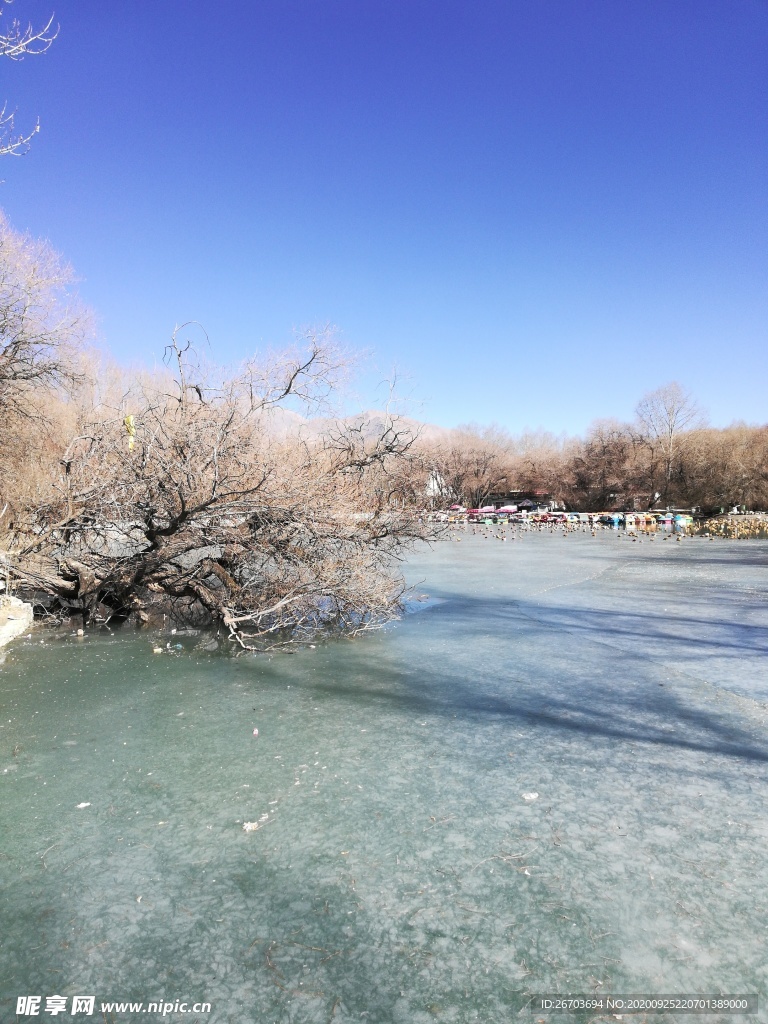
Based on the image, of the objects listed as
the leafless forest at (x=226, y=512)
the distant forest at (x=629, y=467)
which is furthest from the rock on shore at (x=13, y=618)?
the distant forest at (x=629, y=467)

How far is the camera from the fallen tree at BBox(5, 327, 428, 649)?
7.91 metres

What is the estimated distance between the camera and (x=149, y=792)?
3850 millimetres

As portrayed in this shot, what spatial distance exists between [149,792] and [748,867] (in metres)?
3.30

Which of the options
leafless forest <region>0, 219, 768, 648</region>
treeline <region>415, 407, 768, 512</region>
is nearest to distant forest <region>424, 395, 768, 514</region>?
treeline <region>415, 407, 768, 512</region>

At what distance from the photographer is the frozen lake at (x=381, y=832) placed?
240 cm

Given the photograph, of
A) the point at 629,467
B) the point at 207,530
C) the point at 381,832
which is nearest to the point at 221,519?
Result: the point at 207,530

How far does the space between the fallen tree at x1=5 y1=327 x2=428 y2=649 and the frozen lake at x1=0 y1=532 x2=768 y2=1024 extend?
161cm

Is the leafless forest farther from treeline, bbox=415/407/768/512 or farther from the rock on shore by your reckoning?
treeline, bbox=415/407/768/512

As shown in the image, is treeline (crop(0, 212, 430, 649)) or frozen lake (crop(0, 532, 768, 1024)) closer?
frozen lake (crop(0, 532, 768, 1024))

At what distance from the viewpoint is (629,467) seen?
51906 mm

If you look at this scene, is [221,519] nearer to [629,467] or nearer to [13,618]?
[13,618]

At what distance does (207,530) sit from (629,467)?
49255 mm

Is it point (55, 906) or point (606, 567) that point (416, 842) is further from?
point (606, 567)

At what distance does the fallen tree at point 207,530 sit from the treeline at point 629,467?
31317 mm
